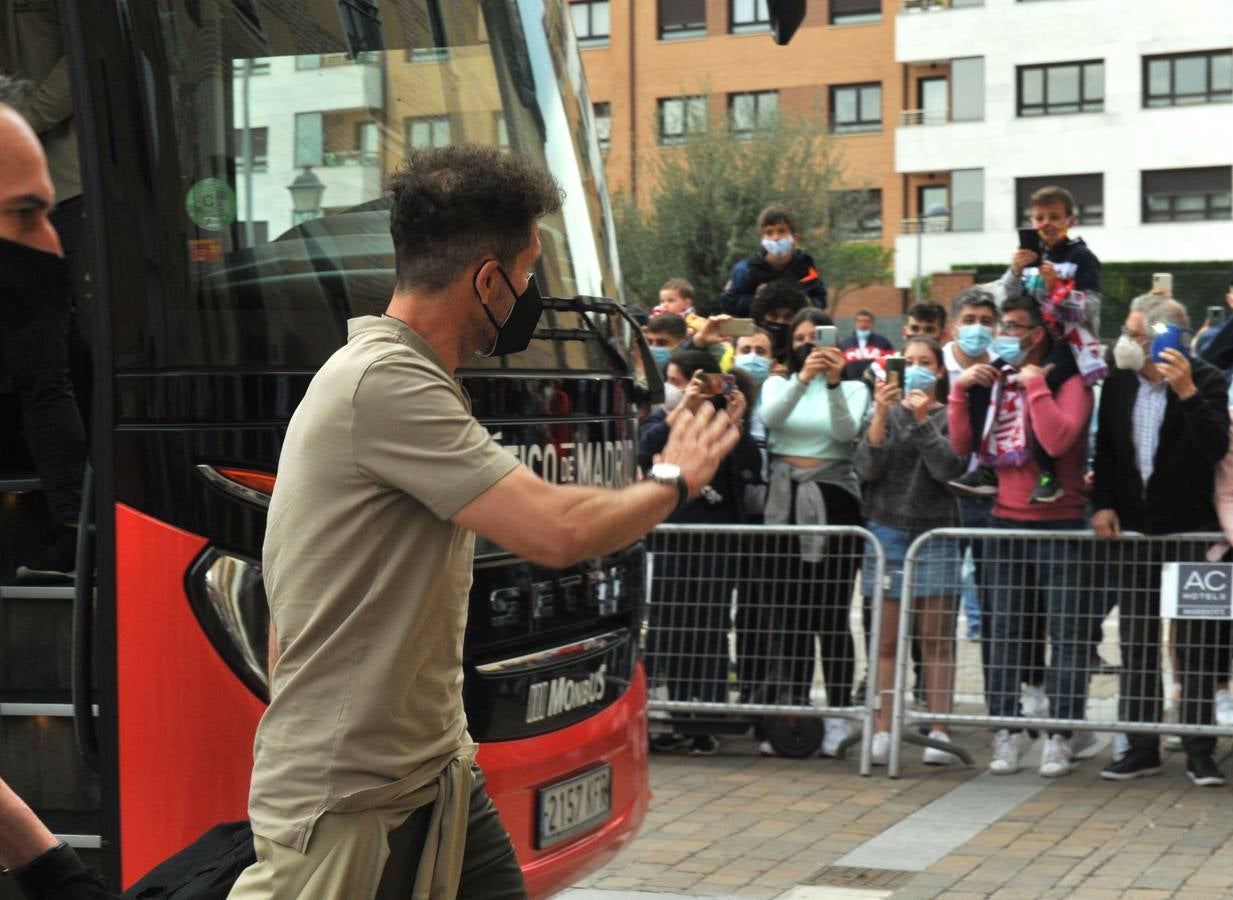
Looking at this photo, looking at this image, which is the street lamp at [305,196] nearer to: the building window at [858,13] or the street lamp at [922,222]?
the street lamp at [922,222]

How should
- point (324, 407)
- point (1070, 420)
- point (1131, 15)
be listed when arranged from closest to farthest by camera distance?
point (324, 407), point (1070, 420), point (1131, 15)

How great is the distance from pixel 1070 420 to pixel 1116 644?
1.02 metres

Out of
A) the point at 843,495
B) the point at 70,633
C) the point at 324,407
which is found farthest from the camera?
the point at 843,495

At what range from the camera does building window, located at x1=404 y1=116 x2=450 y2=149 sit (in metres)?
4.63

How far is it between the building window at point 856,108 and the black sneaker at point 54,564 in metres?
50.4

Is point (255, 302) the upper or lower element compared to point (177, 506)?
upper

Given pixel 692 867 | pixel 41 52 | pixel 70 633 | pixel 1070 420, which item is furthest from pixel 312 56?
pixel 1070 420

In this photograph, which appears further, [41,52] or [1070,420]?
[1070,420]

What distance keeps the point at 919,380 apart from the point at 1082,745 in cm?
196

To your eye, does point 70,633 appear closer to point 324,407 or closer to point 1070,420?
point 324,407

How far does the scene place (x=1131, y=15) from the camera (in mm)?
48312

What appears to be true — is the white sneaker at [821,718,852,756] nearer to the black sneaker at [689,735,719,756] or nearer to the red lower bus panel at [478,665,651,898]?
the black sneaker at [689,735,719,756]

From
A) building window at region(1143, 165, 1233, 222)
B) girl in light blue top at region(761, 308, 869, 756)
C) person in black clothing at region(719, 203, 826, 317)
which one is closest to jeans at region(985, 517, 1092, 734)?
girl in light blue top at region(761, 308, 869, 756)

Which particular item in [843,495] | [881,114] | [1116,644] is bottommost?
[1116,644]
